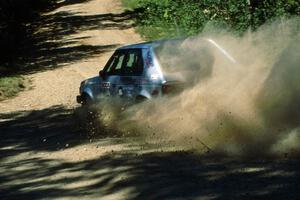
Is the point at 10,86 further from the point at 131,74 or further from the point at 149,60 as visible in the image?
the point at 149,60

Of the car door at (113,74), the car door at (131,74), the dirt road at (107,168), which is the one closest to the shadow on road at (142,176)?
the dirt road at (107,168)

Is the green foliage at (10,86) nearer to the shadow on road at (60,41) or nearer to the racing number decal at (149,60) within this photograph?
the shadow on road at (60,41)

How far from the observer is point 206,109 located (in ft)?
32.3

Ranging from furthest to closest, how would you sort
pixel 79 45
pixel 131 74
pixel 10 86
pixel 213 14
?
pixel 79 45 → pixel 213 14 → pixel 10 86 → pixel 131 74

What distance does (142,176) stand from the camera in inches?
305

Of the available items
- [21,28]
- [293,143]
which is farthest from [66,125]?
[21,28]

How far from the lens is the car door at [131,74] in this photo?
35.0ft

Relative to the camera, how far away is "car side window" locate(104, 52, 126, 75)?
11.3 metres

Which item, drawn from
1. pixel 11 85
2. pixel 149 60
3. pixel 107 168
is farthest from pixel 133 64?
pixel 11 85

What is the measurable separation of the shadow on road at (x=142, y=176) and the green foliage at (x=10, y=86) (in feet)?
28.7

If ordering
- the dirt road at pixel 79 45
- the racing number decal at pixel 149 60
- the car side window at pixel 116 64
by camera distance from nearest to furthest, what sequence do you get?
the racing number decal at pixel 149 60, the car side window at pixel 116 64, the dirt road at pixel 79 45

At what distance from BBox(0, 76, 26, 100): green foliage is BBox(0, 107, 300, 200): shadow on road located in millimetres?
8734

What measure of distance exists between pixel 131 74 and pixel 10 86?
33.4ft

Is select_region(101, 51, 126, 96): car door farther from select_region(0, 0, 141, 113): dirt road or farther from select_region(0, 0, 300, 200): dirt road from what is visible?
select_region(0, 0, 141, 113): dirt road
